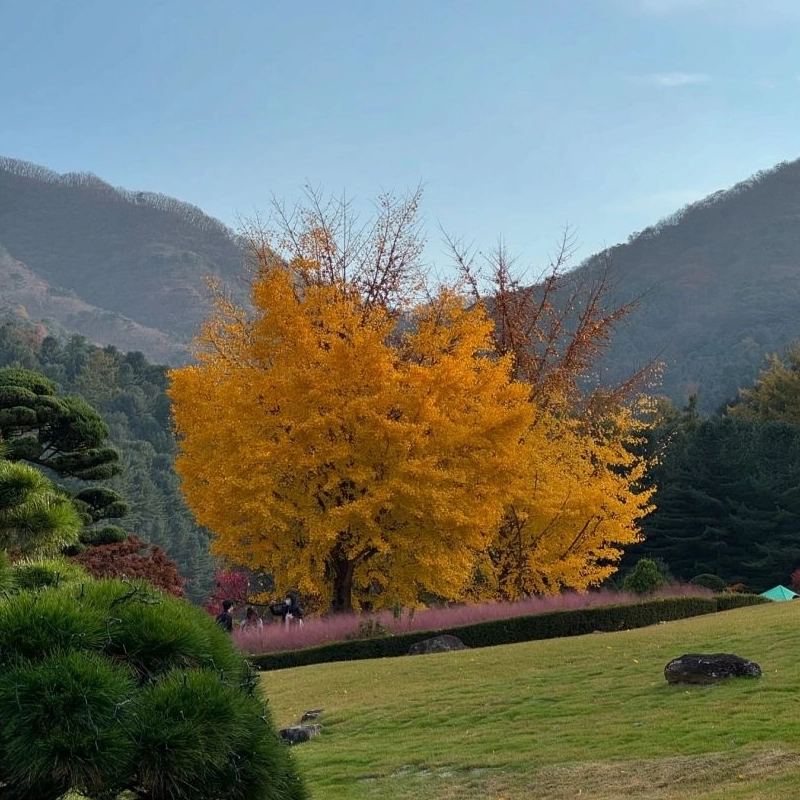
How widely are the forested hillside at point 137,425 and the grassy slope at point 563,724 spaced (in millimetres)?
55762

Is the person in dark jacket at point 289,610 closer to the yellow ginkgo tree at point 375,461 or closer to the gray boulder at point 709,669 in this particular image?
the yellow ginkgo tree at point 375,461

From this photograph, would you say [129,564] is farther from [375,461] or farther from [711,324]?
[711,324]

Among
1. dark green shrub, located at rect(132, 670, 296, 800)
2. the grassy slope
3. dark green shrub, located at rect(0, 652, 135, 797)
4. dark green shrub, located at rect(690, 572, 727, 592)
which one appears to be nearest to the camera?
dark green shrub, located at rect(0, 652, 135, 797)

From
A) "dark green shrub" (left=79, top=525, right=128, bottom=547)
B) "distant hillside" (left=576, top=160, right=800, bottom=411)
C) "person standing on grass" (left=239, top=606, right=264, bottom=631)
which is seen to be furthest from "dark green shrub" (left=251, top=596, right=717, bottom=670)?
"distant hillside" (left=576, top=160, right=800, bottom=411)

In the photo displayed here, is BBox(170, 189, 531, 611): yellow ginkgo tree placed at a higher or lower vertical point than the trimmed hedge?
higher

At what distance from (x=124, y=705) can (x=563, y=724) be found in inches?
320

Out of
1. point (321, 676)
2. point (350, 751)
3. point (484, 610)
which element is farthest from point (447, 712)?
point (484, 610)

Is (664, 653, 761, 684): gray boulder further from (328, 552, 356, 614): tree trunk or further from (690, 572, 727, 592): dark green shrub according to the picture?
(690, 572, 727, 592): dark green shrub

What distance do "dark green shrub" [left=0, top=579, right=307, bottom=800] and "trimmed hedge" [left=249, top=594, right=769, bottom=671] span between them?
16.2 m

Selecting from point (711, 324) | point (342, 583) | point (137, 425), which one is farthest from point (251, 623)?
point (711, 324)

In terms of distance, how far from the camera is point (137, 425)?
294 feet

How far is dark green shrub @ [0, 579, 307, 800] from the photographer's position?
4.40 metres

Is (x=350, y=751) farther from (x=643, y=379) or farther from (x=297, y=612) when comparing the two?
(x=643, y=379)

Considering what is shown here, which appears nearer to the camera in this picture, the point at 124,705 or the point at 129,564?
the point at 124,705
